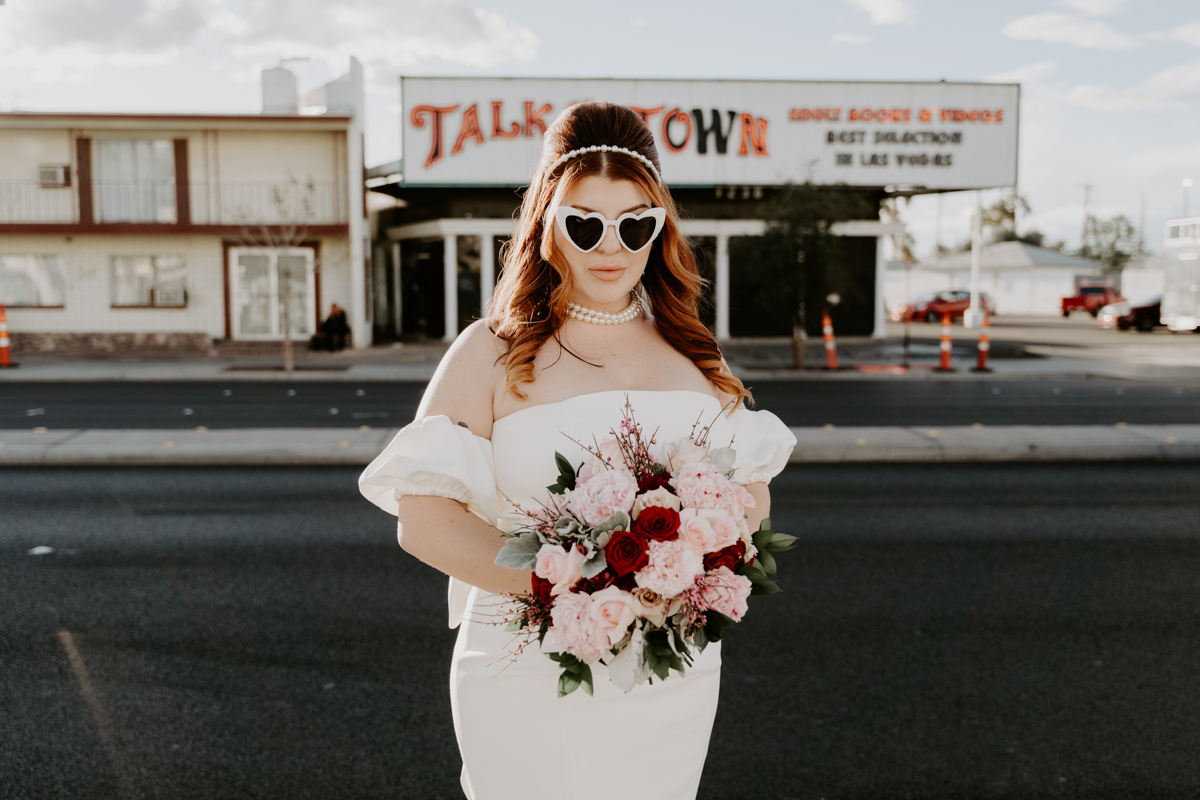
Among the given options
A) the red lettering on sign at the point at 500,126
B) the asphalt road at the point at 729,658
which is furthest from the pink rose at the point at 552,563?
the red lettering on sign at the point at 500,126

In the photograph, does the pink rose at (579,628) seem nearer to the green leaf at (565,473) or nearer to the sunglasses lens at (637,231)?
the green leaf at (565,473)

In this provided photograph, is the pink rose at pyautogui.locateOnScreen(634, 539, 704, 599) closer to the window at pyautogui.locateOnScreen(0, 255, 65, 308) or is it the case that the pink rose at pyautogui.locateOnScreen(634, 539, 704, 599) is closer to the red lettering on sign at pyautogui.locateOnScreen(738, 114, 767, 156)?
the red lettering on sign at pyautogui.locateOnScreen(738, 114, 767, 156)

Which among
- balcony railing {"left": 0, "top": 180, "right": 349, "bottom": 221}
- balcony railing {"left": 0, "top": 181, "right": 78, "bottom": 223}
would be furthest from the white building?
balcony railing {"left": 0, "top": 181, "right": 78, "bottom": 223}

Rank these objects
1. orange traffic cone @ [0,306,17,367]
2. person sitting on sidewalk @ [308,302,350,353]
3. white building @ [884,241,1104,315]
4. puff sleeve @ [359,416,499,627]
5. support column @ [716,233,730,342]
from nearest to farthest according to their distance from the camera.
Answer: puff sleeve @ [359,416,499,627] < orange traffic cone @ [0,306,17,367] < person sitting on sidewalk @ [308,302,350,353] < support column @ [716,233,730,342] < white building @ [884,241,1104,315]

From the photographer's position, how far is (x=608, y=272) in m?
2.29

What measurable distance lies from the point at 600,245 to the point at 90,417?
13749 mm

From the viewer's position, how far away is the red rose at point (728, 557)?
193cm

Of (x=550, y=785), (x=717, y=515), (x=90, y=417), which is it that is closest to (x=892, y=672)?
(x=550, y=785)

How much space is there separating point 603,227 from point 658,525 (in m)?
0.73

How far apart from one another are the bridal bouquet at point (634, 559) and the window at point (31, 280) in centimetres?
2973

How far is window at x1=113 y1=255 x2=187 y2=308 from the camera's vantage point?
90.8ft

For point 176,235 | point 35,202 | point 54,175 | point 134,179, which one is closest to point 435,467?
point 176,235

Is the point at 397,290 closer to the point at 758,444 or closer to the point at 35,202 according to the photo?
the point at 35,202

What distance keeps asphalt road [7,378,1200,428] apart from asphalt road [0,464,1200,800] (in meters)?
5.55
